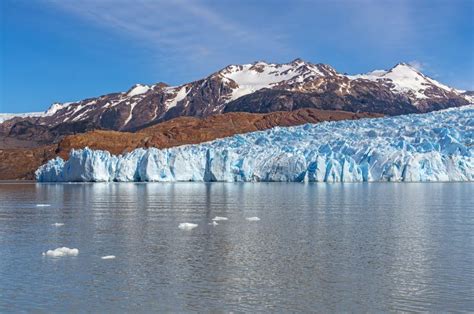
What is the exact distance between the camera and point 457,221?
73.6 feet

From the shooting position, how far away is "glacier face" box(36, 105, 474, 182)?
5381cm

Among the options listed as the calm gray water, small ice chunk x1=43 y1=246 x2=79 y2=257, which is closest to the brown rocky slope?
the calm gray water

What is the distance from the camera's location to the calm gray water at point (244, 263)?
10.9 meters

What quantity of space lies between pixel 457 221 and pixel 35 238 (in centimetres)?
1449

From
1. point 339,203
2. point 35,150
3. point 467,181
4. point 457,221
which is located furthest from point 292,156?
point 35,150

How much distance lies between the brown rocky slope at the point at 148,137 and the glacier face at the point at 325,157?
161 feet

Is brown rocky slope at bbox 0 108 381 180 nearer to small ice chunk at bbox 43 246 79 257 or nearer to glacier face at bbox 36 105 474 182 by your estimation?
glacier face at bbox 36 105 474 182

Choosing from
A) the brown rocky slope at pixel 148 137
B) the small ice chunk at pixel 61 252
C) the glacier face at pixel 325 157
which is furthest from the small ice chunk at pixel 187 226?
the brown rocky slope at pixel 148 137

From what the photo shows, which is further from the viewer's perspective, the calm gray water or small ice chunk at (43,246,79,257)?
small ice chunk at (43,246,79,257)

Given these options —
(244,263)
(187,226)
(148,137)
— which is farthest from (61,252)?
(148,137)

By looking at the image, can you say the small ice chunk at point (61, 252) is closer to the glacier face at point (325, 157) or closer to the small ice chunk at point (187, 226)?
the small ice chunk at point (187, 226)

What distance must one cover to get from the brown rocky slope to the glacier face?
49036 millimetres

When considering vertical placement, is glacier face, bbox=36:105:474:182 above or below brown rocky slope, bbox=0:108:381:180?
below

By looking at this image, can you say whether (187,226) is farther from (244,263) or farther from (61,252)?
(244,263)
